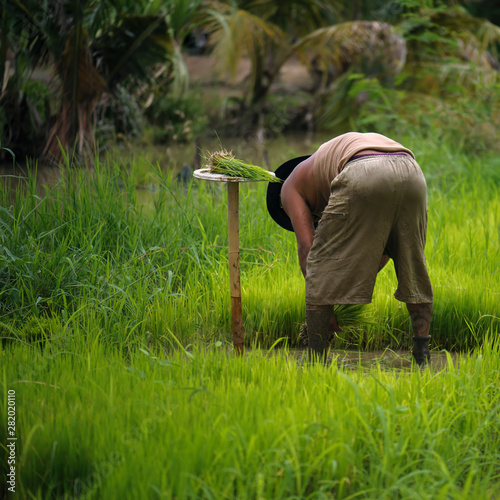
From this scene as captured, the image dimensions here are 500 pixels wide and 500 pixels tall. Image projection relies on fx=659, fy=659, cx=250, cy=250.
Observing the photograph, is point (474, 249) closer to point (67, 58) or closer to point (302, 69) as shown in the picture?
point (67, 58)

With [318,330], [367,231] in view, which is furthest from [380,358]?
[367,231]

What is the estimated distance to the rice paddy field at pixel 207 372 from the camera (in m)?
1.93

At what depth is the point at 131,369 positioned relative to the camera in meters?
2.42

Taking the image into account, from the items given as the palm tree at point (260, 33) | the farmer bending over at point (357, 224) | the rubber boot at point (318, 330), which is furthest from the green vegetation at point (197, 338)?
the palm tree at point (260, 33)

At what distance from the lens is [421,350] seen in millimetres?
2906

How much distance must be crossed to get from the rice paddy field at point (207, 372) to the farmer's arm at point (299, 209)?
1.67ft

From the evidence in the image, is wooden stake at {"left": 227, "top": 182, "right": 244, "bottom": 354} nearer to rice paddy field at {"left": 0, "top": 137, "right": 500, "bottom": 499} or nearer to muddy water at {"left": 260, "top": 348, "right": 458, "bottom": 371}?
rice paddy field at {"left": 0, "top": 137, "right": 500, "bottom": 499}

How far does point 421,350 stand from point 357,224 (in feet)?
2.23

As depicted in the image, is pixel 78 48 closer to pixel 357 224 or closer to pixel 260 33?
pixel 357 224

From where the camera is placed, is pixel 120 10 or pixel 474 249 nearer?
pixel 474 249

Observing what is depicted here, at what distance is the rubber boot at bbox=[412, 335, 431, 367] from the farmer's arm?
→ 2.03 feet

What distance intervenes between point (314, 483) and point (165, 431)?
482mm

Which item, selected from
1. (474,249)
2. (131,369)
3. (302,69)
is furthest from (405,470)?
(302,69)

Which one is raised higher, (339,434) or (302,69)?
(302,69)
